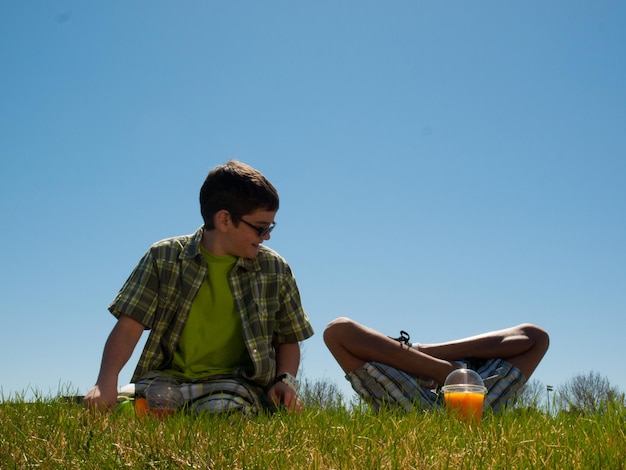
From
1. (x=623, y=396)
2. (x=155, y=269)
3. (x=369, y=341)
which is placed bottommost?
(x=623, y=396)

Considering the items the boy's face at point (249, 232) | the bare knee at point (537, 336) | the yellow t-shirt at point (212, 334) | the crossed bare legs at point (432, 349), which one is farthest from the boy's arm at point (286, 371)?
the bare knee at point (537, 336)

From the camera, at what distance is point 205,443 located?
297cm

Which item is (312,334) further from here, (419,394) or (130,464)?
(130,464)

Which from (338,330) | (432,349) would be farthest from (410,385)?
(338,330)

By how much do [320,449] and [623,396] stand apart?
1641 mm

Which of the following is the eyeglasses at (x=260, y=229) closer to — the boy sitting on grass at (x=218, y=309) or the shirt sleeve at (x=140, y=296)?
the boy sitting on grass at (x=218, y=309)

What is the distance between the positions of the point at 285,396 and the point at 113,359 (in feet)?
3.33

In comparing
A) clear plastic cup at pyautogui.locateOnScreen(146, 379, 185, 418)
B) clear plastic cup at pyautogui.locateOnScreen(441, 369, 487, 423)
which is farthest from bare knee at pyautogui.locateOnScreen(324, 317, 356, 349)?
clear plastic cup at pyautogui.locateOnScreen(146, 379, 185, 418)

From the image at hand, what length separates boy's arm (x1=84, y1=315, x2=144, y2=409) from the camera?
13.5ft

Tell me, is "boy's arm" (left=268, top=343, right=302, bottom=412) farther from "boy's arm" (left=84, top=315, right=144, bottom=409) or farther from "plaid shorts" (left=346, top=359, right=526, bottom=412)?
"boy's arm" (left=84, top=315, right=144, bottom=409)

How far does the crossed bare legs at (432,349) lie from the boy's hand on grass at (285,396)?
0.76 metres

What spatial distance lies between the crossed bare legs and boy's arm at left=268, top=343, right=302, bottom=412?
389 mm

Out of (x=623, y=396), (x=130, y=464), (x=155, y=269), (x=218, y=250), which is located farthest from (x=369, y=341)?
(x=130, y=464)

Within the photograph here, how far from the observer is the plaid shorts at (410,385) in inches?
197
